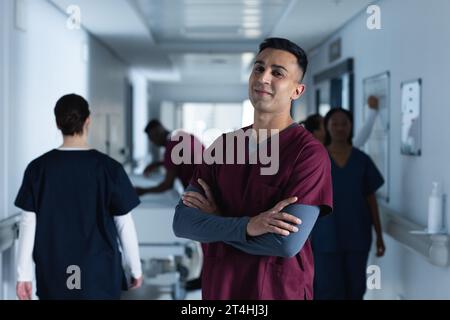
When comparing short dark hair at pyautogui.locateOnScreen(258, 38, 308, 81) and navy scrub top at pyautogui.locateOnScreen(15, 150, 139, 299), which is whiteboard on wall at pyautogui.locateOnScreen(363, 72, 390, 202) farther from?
short dark hair at pyautogui.locateOnScreen(258, 38, 308, 81)

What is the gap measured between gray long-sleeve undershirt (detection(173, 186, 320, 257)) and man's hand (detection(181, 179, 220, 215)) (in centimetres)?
2

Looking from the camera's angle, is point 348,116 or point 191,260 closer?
point 348,116

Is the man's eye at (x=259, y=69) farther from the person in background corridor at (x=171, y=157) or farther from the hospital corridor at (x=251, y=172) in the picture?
the person in background corridor at (x=171, y=157)

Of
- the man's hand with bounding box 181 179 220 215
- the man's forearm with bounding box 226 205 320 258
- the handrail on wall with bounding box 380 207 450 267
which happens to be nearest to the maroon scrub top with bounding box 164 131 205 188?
the handrail on wall with bounding box 380 207 450 267

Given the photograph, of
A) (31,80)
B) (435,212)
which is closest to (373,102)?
(435,212)

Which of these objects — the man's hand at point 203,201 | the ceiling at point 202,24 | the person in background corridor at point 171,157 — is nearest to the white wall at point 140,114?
the ceiling at point 202,24

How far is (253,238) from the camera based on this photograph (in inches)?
58.9

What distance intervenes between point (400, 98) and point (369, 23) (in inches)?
21.1

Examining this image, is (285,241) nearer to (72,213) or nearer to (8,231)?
(72,213)

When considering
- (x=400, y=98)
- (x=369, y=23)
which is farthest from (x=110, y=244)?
(x=369, y=23)

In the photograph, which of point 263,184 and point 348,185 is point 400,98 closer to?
point 348,185

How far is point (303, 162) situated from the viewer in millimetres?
1505

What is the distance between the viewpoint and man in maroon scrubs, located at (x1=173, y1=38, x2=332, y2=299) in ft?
4.89
